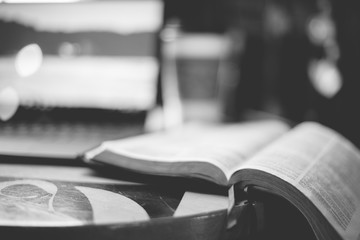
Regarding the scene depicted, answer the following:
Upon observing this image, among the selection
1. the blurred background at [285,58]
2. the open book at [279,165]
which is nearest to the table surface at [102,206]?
the open book at [279,165]

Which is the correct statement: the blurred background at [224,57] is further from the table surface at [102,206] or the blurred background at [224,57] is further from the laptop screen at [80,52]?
the table surface at [102,206]

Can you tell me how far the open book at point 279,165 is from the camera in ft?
1.49

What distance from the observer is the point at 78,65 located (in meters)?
1.01

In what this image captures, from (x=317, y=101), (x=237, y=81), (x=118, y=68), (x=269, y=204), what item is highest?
(x=118, y=68)

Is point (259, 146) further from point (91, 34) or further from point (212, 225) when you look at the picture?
point (91, 34)

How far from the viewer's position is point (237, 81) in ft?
9.13

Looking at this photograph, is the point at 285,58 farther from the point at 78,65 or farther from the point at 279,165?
the point at 279,165

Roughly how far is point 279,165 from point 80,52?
0.71m

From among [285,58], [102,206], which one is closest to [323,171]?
[102,206]

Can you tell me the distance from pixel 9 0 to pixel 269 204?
0.79m

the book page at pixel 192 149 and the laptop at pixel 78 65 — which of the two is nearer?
the book page at pixel 192 149

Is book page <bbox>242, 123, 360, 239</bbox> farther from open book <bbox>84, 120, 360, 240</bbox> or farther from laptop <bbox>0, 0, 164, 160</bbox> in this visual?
laptop <bbox>0, 0, 164, 160</bbox>

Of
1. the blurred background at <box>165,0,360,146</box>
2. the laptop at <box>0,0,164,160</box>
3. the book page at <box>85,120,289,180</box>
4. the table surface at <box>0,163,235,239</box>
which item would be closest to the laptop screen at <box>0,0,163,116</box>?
the laptop at <box>0,0,164,160</box>

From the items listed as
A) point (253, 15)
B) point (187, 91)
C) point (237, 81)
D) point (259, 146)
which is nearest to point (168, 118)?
point (259, 146)
